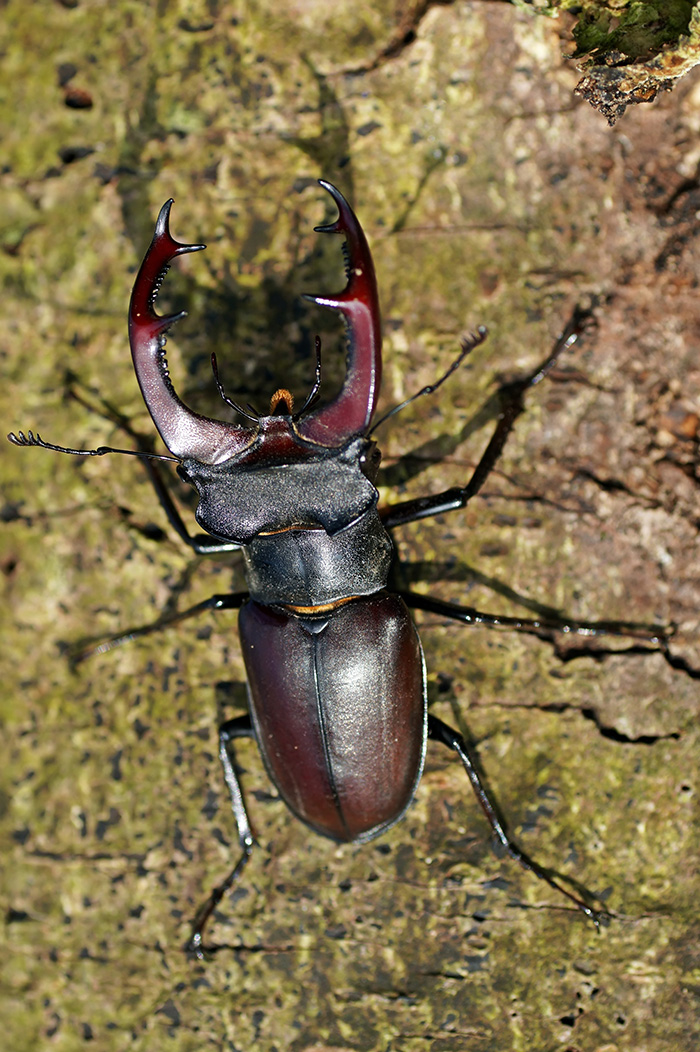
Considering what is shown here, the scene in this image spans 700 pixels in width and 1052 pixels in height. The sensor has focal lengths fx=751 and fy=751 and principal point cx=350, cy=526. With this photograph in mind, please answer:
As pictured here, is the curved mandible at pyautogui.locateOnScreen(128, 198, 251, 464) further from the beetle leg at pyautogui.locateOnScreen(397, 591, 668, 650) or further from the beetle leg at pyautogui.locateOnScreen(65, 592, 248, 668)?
the beetle leg at pyautogui.locateOnScreen(397, 591, 668, 650)

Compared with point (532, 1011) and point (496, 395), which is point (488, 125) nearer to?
point (496, 395)

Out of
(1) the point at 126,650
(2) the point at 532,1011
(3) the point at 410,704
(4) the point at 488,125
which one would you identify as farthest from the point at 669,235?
(2) the point at 532,1011

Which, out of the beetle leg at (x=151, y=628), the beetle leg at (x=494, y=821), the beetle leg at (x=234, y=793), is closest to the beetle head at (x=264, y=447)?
the beetle leg at (x=151, y=628)

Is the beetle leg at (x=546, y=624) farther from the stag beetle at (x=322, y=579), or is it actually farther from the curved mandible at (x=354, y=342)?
the curved mandible at (x=354, y=342)

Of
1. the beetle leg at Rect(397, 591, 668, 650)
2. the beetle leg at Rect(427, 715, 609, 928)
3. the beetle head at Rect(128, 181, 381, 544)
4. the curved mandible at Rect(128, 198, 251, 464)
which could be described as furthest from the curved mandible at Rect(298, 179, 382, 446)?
the beetle leg at Rect(427, 715, 609, 928)

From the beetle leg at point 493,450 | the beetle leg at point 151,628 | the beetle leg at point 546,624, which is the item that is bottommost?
the beetle leg at point 151,628

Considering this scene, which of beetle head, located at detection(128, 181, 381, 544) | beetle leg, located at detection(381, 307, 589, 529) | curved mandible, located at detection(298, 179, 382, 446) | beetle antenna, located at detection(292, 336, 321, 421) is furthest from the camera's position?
beetle leg, located at detection(381, 307, 589, 529)

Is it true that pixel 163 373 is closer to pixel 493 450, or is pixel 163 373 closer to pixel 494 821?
pixel 493 450
